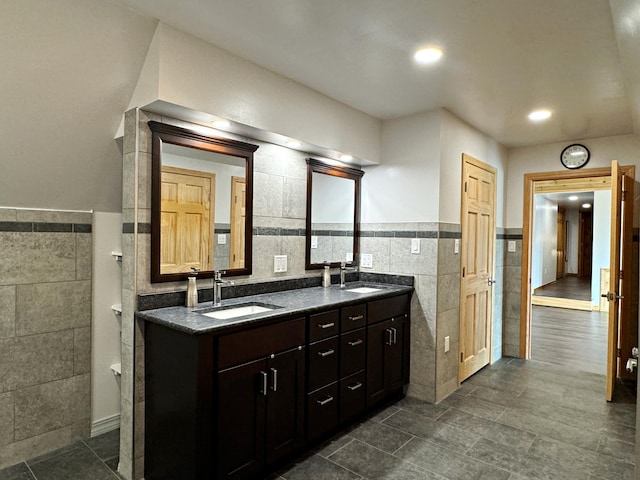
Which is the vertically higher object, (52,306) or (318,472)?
(52,306)

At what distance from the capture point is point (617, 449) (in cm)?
257

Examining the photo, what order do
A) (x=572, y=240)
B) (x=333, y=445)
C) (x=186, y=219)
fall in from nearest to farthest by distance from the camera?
(x=186, y=219) → (x=333, y=445) → (x=572, y=240)

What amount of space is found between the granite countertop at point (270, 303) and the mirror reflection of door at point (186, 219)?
11.2 inches

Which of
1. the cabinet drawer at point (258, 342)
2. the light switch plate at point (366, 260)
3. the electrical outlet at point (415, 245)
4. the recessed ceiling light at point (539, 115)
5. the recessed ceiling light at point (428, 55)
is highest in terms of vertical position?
the recessed ceiling light at point (428, 55)

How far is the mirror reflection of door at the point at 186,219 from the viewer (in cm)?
232

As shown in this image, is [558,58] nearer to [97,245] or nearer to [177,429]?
A: [177,429]

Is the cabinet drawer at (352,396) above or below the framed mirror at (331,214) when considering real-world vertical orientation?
below

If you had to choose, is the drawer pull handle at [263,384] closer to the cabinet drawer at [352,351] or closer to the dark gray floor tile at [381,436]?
the cabinet drawer at [352,351]

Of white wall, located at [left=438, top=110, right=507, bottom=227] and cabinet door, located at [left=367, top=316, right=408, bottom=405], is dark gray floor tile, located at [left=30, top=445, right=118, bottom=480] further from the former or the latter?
white wall, located at [left=438, top=110, right=507, bottom=227]

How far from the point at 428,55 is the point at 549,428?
2.70 metres

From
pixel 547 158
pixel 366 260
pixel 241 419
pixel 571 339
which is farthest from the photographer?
pixel 571 339

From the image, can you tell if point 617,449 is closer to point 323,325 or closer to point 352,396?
point 352,396

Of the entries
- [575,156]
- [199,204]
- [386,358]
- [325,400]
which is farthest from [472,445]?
[575,156]

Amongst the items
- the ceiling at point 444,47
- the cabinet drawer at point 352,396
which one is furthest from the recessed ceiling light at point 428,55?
the cabinet drawer at point 352,396
